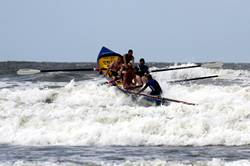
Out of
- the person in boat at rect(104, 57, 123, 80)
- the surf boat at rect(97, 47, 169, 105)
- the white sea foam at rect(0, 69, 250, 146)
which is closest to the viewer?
the white sea foam at rect(0, 69, 250, 146)

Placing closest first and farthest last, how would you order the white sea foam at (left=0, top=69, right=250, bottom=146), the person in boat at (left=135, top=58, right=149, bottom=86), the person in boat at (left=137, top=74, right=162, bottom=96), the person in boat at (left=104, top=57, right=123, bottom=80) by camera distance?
the white sea foam at (left=0, top=69, right=250, bottom=146)
the person in boat at (left=137, top=74, right=162, bottom=96)
the person in boat at (left=135, top=58, right=149, bottom=86)
the person in boat at (left=104, top=57, right=123, bottom=80)

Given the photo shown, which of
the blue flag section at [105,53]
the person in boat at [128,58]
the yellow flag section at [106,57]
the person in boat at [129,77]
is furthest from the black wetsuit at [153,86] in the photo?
the blue flag section at [105,53]

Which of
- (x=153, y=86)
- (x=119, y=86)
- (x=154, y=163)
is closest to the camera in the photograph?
(x=154, y=163)

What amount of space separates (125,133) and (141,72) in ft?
16.6

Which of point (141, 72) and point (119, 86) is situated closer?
point (141, 72)

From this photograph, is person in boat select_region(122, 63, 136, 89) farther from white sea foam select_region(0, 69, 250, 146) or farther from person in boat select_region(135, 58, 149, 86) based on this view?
white sea foam select_region(0, 69, 250, 146)

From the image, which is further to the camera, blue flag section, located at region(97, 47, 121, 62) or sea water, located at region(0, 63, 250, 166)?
blue flag section, located at region(97, 47, 121, 62)

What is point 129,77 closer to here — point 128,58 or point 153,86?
point 128,58

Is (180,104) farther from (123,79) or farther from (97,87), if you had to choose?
(97,87)

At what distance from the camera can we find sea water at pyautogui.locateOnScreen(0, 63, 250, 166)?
9.53 meters

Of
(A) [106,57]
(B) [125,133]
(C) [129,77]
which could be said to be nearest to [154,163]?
(B) [125,133]

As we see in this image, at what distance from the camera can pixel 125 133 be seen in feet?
38.9

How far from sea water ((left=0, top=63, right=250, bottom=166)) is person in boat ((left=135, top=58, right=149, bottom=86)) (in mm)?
604

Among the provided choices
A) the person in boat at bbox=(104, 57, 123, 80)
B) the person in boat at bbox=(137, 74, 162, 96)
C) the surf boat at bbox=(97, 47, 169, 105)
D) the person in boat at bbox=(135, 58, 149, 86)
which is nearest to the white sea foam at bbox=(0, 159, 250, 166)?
the surf boat at bbox=(97, 47, 169, 105)
